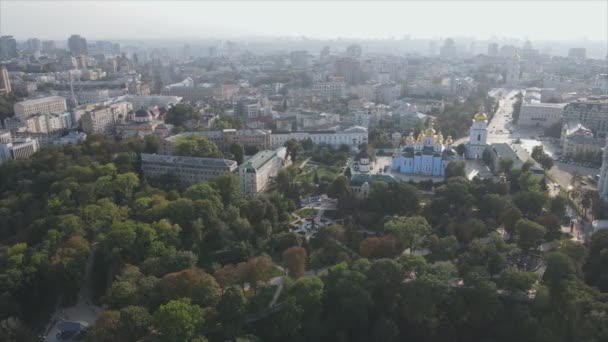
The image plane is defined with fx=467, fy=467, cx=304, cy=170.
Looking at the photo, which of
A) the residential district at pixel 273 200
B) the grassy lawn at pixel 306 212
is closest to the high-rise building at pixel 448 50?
the residential district at pixel 273 200

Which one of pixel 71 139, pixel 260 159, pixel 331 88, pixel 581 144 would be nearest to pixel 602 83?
pixel 581 144

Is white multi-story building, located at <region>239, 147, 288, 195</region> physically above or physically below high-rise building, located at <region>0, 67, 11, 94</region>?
below

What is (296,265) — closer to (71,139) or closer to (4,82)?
(71,139)

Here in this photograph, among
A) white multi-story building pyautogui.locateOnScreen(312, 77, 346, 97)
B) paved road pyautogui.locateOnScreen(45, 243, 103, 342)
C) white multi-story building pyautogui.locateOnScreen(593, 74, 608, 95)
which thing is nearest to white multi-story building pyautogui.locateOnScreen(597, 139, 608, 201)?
paved road pyautogui.locateOnScreen(45, 243, 103, 342)

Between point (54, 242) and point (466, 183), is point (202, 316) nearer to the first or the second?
point (54, 242)

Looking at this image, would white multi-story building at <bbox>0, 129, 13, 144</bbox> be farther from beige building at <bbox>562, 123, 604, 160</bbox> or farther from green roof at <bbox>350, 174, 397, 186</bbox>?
beige building at <bbox>562, 123, 604, 160</bbox>

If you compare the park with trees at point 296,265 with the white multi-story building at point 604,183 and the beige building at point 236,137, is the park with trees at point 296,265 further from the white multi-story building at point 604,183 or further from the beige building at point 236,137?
the beige building at point 236,137
